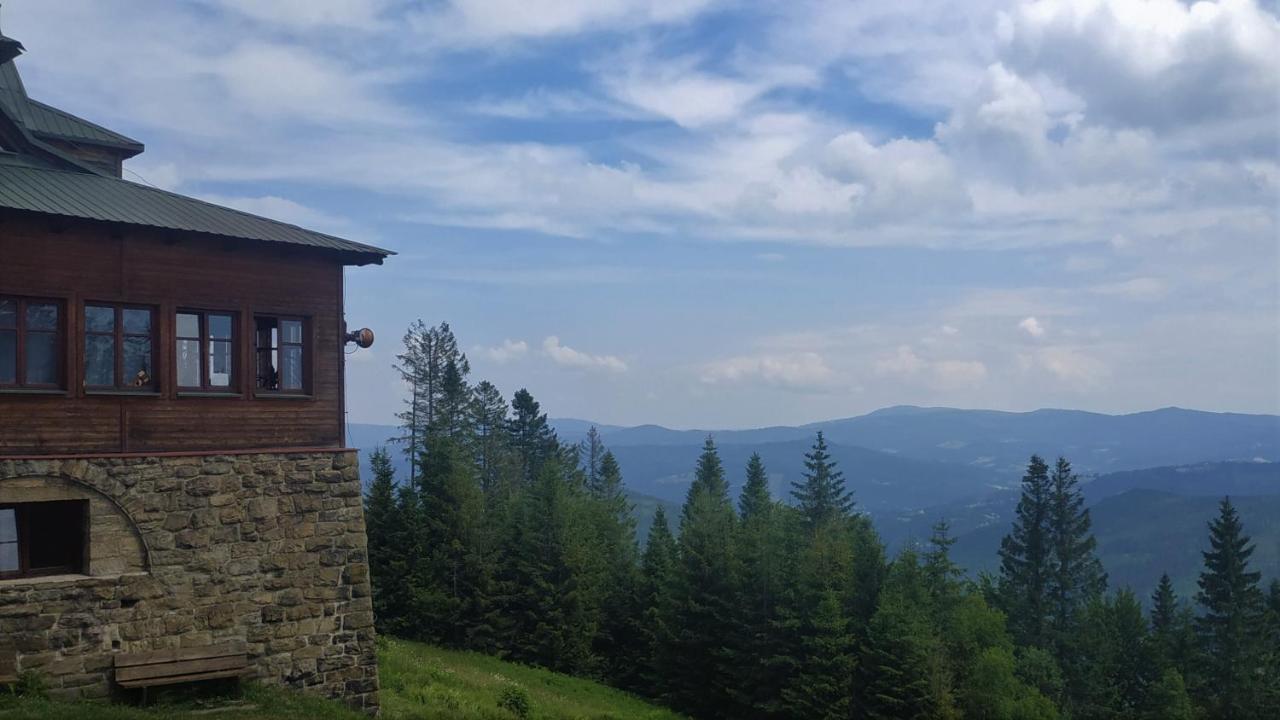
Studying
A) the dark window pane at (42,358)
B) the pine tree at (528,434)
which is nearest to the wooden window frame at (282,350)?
the dark window pane at (42,358)

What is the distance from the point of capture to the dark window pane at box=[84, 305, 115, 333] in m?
18.3

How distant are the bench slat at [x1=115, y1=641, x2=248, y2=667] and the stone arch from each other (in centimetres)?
152

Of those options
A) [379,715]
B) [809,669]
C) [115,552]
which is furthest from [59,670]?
[809,669]

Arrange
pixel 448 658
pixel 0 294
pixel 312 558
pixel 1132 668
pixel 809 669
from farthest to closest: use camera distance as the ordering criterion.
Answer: pixel 1132 668 → pixel 448 658 → pixel 809 669 → pixel 312 558 → pixel 0 294

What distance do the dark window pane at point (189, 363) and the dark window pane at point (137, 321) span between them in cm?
66

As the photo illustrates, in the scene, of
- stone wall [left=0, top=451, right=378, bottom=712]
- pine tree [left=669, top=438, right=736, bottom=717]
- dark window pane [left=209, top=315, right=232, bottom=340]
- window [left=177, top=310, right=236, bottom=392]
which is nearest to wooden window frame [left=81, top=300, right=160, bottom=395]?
window [left=177, top=310, right=236, bottom=392]

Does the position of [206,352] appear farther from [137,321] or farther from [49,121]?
[49,121]

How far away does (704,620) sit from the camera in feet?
137

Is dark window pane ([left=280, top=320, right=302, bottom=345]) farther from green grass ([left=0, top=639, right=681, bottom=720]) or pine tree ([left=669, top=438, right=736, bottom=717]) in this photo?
pine tree ([left=669, top=438, right=736, bottom=717])

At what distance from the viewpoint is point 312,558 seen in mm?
20656

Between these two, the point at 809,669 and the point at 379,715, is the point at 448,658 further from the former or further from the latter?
the point at 379,715

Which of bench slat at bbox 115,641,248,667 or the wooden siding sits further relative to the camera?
bench slat at bbox 115,641,248,667

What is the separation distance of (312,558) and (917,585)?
27.1 metres

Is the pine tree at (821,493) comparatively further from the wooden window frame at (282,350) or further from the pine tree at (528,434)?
the wooden window frame at (282,350)
